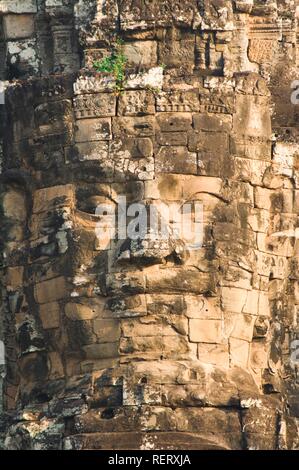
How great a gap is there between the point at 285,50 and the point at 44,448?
24.2ft

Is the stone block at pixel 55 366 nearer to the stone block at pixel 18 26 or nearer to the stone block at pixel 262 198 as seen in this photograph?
the stone block at pixel 262 198

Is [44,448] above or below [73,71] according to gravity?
below

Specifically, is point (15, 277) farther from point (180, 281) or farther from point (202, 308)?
point (202, 308)

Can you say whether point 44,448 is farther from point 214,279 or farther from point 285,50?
point 285,50

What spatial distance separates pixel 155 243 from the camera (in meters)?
61.6

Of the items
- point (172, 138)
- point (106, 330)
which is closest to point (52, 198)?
point (172, 138)

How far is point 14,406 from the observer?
6284 cm

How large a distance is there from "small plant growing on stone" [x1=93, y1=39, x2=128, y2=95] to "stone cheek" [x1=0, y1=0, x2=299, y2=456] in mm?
92

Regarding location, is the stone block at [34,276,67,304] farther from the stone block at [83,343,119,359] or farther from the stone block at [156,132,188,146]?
the stone block at [156,132,188,146]

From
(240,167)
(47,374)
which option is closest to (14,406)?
(47,374)

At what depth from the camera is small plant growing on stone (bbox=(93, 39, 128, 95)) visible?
6234 cm

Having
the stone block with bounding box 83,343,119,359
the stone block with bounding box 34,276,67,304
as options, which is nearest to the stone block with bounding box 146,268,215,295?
the stone block with bounding box 83,343,119,359

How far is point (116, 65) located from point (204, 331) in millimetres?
4160

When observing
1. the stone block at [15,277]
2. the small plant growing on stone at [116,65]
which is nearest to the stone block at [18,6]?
the small plant growing on stone at [116,65]
